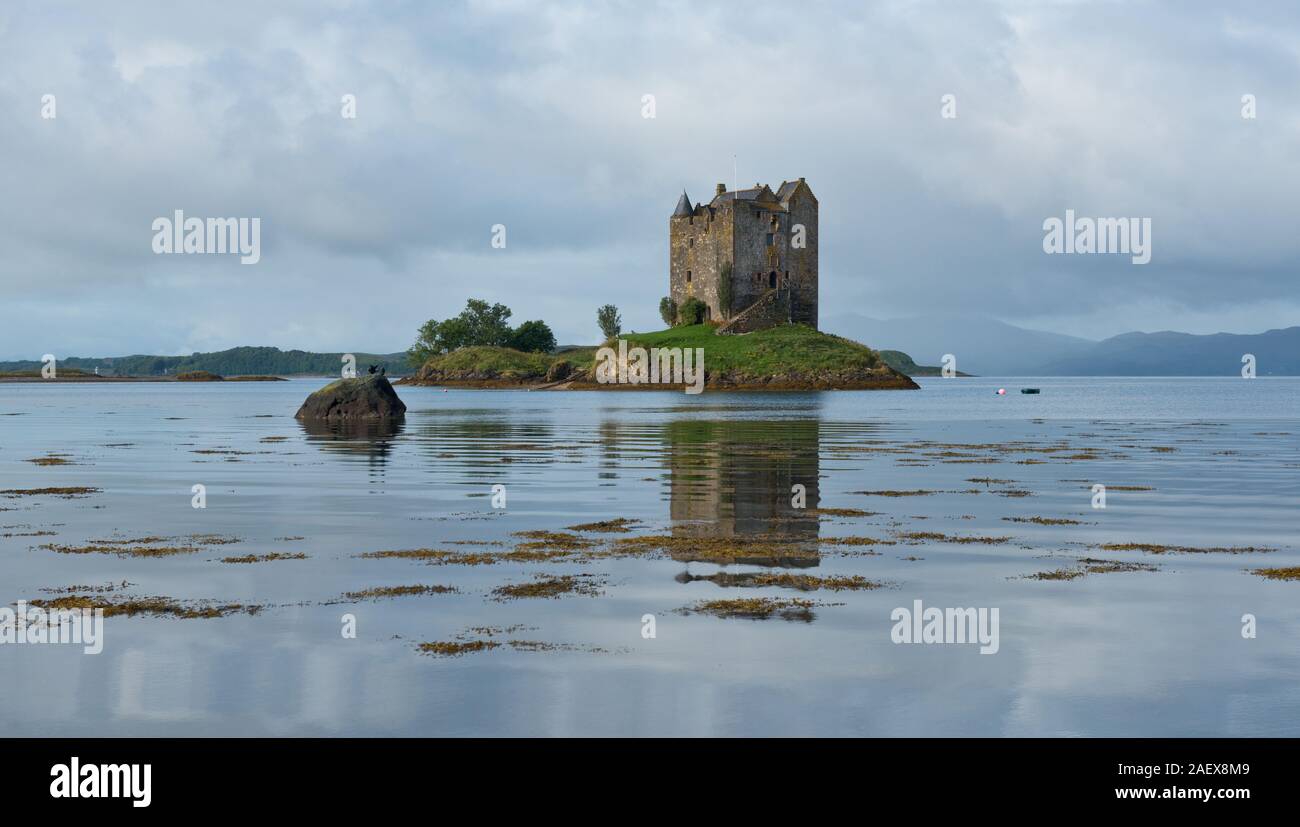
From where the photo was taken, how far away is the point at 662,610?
591 inches

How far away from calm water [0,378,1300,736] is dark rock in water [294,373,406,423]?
33.3m

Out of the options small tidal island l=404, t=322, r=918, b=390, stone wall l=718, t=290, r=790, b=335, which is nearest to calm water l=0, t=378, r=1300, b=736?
small tidal island l=404, t=322, r=918, b=390

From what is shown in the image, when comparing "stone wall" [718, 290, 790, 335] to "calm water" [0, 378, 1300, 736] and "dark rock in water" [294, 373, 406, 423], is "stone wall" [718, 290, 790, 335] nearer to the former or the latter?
"dark rock in water" [294, 373, 406, 423]

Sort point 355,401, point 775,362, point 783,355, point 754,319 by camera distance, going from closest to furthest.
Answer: point 355,401, point 775,362, point 783,355, point 754,319

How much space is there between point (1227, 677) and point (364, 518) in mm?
17881

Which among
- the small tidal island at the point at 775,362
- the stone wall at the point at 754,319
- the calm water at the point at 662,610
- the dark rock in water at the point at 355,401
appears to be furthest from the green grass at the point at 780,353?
the calm water at the point at 662,610

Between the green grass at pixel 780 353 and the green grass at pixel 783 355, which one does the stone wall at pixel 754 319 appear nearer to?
the green grass at pixel 780 353

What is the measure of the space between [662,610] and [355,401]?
59640mm

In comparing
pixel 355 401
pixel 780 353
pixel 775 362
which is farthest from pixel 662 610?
pixel 780 353

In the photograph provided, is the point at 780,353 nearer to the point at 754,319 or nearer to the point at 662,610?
the point at 754,319

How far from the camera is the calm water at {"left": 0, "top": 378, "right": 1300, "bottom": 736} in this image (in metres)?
10.5
